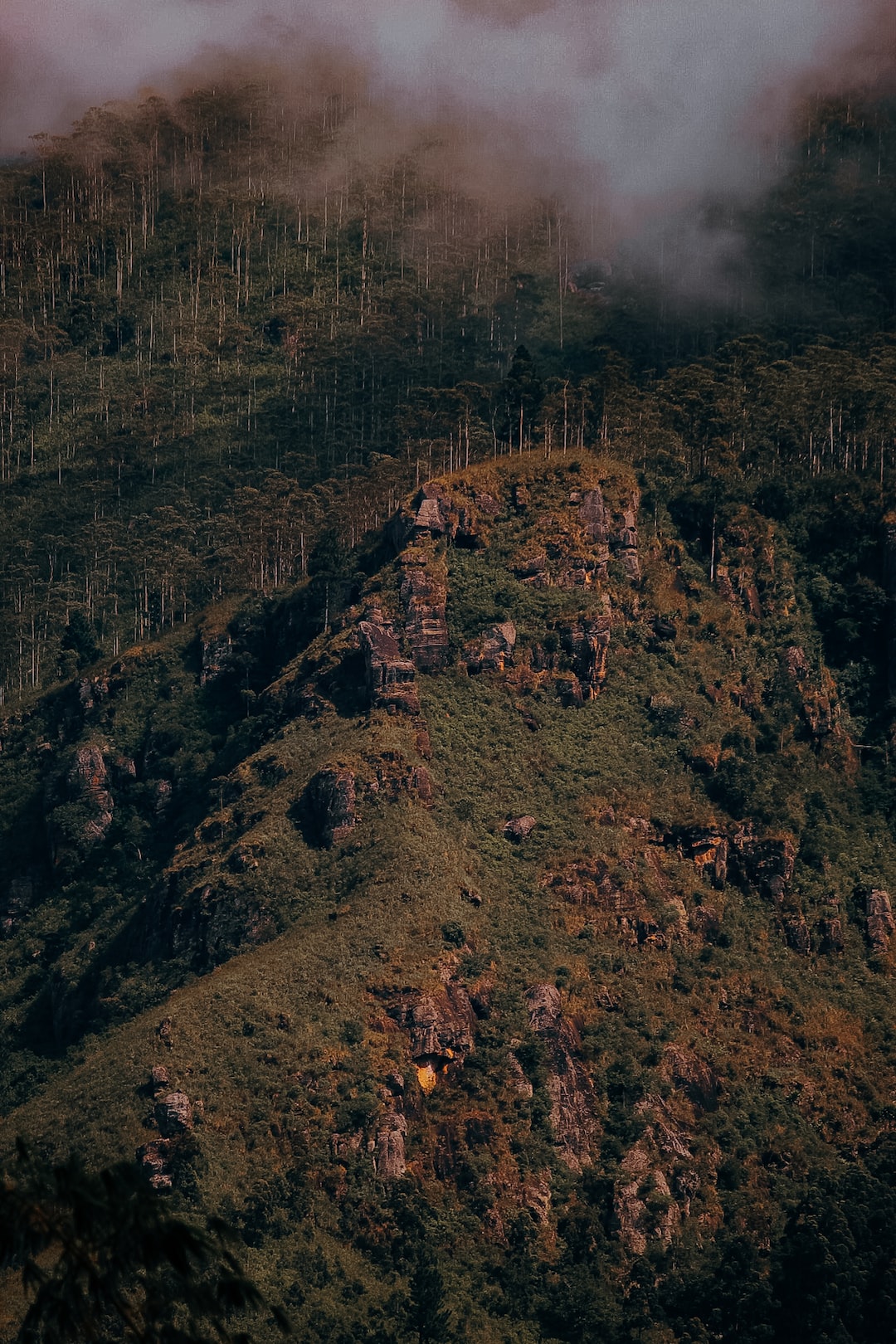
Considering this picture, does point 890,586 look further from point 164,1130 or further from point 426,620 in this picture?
point 164,1130

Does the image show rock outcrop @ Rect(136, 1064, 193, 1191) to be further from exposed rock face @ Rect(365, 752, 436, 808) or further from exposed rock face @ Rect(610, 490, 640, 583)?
exposed rock face @ Rect(610, 490, 640, 583)

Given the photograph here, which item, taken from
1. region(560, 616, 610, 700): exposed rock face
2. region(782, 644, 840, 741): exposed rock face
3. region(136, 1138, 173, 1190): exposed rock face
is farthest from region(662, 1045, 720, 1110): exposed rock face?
region(782, 644, 840, 741): exposed rock face

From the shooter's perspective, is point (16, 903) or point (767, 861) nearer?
point (767, 861)

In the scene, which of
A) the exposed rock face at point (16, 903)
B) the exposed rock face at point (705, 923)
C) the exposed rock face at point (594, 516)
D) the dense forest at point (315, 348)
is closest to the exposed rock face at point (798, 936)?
the exposed rock face at point (705, 923)

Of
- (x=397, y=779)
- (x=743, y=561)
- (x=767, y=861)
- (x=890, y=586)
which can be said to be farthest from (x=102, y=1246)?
(x=890, y=586)

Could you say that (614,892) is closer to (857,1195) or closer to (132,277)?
(857,1195)

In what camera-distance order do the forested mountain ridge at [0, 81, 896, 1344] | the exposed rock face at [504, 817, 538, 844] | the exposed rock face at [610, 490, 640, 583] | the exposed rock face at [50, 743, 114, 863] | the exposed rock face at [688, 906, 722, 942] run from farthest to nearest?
1. the exposed rock face at [610, 490, 640, 583]
2. the exposed rock face at [50, 743, 114, 863]
3. the exposed rock face at [504, 817, 538, 844]
4. the exposed rock face at [688, 906, 722, 942]
5. the forested mountain ridge at [0, 81, 896, 1344]

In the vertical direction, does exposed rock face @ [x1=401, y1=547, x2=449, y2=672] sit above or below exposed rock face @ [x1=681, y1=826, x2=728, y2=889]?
above
